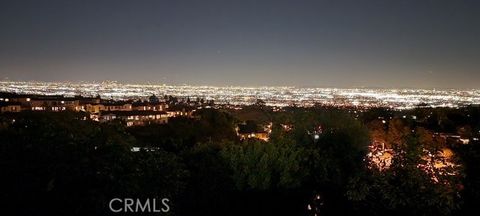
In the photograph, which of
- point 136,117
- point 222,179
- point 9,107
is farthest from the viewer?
point 136,117

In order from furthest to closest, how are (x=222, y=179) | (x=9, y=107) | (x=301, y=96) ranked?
(x=301, y=96)
(x=9, y=107)
(x=222, y=179)

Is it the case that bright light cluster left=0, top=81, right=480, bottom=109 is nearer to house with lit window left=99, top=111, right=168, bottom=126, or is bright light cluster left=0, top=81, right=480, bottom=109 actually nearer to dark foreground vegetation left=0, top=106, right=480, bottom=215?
house with lit window left=99, top=111, right=168, bottom=126

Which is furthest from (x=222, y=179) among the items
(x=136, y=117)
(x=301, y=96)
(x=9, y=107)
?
(x=301, y=96)

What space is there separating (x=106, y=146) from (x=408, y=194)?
600cm

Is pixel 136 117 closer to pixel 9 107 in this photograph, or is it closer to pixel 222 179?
pixel 9 107

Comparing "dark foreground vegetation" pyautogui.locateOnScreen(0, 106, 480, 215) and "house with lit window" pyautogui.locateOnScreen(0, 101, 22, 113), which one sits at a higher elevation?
"dark foreground vegetation" pyautogui.locateOnScreen(0, 106, 480, 215)

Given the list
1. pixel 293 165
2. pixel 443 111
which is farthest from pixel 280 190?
pixel 443 111

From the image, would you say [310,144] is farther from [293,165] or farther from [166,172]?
[166,172]

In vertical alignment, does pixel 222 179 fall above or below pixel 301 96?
above

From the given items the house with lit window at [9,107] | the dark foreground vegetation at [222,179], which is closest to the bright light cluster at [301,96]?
the house with lit window at [9,107]

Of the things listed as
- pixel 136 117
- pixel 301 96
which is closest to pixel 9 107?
pixel 136 117

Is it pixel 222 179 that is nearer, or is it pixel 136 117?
pixel 222 179

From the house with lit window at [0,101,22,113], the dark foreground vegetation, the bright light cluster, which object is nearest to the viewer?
the dark foreground vegetation

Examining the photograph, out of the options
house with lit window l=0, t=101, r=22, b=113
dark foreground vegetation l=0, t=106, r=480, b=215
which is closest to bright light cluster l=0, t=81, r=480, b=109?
house with lit window l=0, t=101, r=22, b=113
